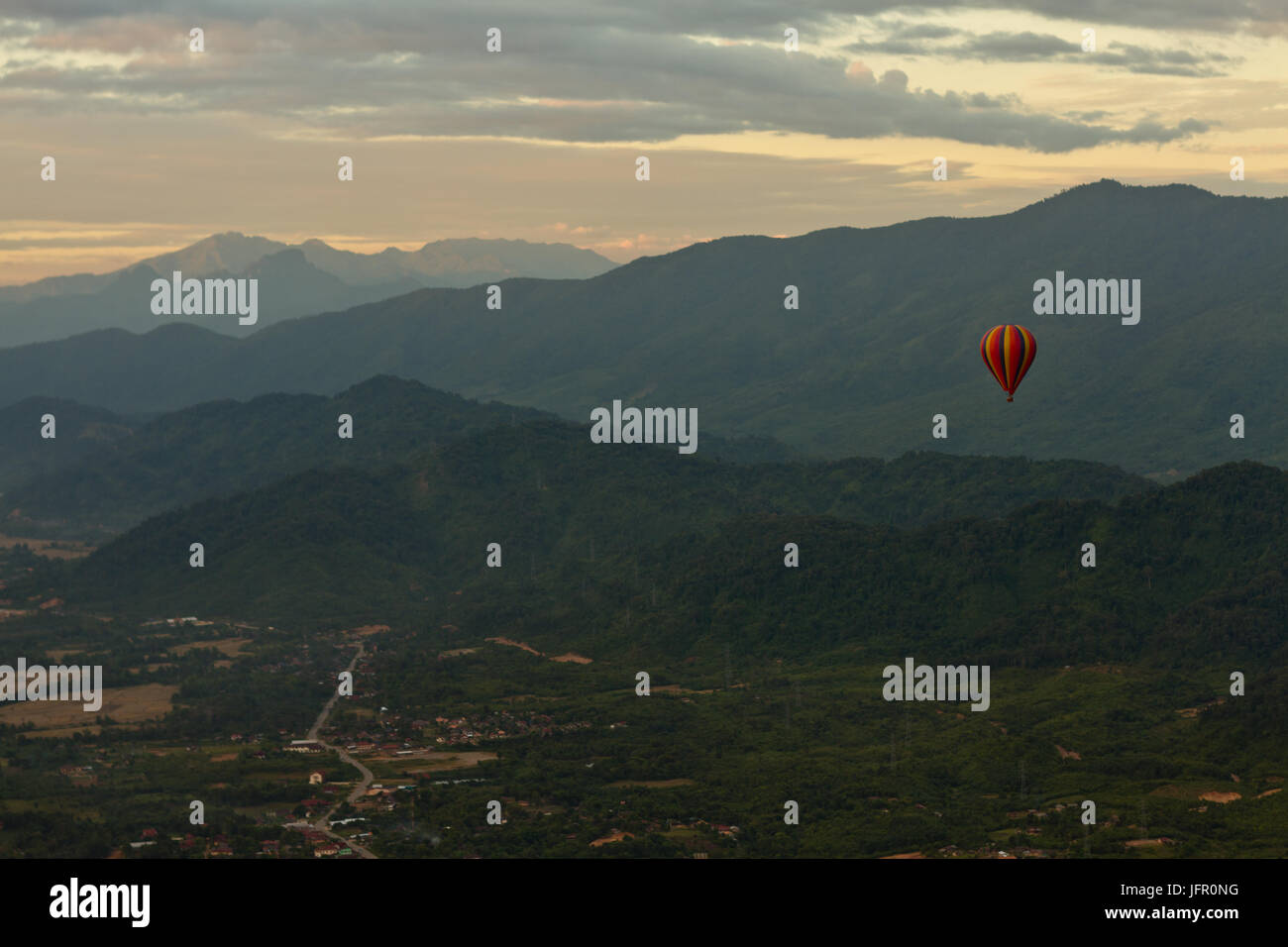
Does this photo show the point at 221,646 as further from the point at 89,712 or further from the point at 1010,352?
the point at 1010,352

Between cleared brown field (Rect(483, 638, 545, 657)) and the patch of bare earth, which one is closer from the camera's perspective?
the patch of bare earth

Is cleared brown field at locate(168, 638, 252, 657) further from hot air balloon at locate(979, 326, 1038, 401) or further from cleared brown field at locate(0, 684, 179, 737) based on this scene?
hot air balloon at locate(979, 326, 1038, 401)

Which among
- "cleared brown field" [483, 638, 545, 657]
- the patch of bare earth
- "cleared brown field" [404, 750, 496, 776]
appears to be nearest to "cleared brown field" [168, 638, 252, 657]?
"cleared brown field" [483, 638, 545, 657]

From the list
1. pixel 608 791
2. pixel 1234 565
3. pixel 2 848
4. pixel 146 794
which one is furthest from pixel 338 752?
pixel 1234 565

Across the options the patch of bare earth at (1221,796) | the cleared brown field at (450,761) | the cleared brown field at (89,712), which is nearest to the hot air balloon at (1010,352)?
the patch of bare earth at (1221,796)

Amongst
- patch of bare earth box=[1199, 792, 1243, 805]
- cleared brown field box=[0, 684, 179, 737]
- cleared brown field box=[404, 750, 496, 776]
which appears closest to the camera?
patch of bare earth box=[1199, 792, 1243, 805]

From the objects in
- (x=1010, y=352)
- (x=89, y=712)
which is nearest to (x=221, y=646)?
(x=89, y=712)

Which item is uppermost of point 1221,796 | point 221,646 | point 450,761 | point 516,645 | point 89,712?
point 221,646

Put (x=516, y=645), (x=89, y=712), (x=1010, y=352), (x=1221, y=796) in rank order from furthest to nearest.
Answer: (x=516, y=645)
(x=89, y=712)
(x=1010, y=352)
(x=1221, y=796)
